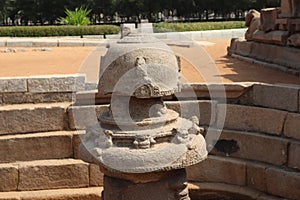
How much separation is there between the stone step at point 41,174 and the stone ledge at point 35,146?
0.09 metres

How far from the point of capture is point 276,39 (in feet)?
29.9

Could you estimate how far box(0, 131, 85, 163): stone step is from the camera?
6.42 meters

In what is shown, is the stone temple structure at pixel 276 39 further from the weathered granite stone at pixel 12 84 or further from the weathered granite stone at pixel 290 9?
the weathered granite stone at pixel 12 84

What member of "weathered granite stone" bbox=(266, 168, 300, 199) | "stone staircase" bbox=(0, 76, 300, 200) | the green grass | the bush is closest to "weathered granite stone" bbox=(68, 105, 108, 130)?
"stone staircase" bbox=(0, 76, 300, 200)

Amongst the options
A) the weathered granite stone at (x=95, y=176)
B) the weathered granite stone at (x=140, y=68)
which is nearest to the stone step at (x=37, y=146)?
the weathered granite stone at (x=95, y=176)

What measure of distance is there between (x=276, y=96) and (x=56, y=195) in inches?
131

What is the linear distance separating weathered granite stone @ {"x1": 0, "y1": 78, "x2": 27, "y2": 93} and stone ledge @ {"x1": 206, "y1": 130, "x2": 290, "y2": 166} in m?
2.76

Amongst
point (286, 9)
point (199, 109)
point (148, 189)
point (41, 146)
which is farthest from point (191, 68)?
point (148, 189)

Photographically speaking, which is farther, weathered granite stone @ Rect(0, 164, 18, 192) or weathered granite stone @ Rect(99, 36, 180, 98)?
weathered granite stone @ Rect(0, 164, 18, 192)

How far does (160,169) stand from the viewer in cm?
388

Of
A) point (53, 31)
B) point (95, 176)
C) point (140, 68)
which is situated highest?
point (53, 31)

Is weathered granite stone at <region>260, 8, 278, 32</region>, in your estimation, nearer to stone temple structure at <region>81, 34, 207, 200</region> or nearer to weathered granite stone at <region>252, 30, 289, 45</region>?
weathered granite stone at <region>252, 30, 289, 45</region>

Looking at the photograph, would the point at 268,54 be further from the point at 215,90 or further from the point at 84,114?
the point at 84,114

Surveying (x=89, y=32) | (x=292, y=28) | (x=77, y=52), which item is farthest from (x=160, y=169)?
(x=89, y=32)
